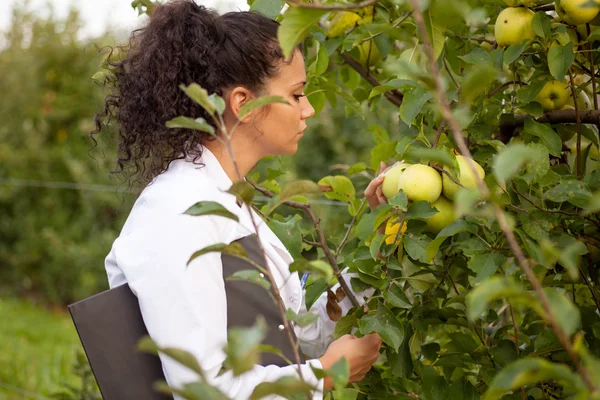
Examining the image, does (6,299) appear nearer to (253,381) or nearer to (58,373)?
(58,373)

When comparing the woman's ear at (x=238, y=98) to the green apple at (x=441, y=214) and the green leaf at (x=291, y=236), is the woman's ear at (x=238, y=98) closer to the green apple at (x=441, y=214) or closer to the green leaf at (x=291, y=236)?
the green leaf at (x=291, y=236)

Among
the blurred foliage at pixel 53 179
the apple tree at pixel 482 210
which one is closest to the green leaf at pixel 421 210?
the apple tree at pixel 482 210

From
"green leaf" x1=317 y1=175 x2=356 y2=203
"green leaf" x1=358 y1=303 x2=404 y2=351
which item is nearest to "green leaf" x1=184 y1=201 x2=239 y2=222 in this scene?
"green leaf" x1=358 y1=303 x2=404 y2=351

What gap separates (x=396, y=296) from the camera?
1.25m

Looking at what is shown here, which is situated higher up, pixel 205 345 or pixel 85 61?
pixel 85 61

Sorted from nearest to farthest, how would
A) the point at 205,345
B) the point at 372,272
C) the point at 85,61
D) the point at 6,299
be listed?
1. the point at 205,345
2. the point at 372,272
3. the point at 6,299
4. the point at 85,61

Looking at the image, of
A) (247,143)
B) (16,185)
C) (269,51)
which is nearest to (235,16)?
(269,51)

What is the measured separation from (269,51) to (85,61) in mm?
5003

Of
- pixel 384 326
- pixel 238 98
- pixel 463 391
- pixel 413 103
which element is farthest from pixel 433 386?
pixel 238 98

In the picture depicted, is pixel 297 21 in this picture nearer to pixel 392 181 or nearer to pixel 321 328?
pixel 392 181

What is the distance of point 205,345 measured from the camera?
45.1 inches

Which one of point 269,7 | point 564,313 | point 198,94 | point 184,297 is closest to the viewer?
point 564,313

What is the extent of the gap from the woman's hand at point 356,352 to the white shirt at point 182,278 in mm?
76

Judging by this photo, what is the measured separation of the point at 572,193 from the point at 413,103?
0.30 metres
